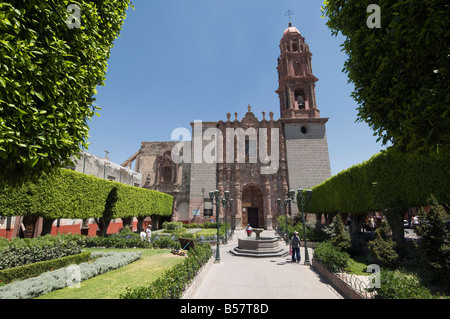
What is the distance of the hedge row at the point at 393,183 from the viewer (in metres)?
10.1

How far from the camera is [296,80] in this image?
34.4 metres

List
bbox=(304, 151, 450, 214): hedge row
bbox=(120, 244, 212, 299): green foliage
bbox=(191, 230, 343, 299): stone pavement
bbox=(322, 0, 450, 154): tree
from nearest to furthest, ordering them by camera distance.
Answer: bbox=(322, 0, 450, 154): tree → bbox=(120, 244, 212, 299): green foliage → bbox=(191, 230, 343, 299): stone pavement → bbox=(304, 151, 450, 214): hedge row

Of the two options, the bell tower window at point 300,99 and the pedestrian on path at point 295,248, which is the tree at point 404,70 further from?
the bell tower window at point 300,99

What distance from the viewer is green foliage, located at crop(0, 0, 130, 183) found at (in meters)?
3.40

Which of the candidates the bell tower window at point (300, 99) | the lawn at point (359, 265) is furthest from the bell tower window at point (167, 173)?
the lawn at point (359, 265)

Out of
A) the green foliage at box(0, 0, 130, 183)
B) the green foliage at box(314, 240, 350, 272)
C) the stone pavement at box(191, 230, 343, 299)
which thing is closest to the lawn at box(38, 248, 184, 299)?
the stone pavement at box(191, 230, 343, 299)

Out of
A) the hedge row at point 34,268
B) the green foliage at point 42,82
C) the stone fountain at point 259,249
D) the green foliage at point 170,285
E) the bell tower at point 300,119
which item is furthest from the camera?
the bell tower at point 300,119

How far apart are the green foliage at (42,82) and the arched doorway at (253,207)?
94.5 ft

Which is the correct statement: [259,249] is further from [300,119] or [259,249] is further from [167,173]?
[167,173]

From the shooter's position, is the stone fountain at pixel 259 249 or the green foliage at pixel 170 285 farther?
the stone fountain at pixel 259 249

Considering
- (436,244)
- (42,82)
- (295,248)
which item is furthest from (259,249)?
(42,82)

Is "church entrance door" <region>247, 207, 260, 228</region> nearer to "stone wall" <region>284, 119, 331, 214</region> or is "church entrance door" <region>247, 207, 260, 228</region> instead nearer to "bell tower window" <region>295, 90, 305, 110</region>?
"stone wall" <region>284, 119, 331, 214</region>
